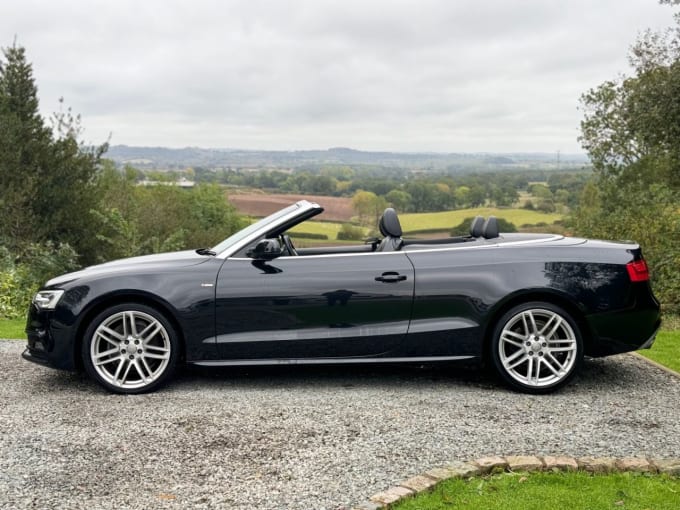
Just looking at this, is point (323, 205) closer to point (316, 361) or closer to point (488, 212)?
point (316, 361)

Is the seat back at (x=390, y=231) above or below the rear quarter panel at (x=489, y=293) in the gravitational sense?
above

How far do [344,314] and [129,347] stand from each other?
68.9 inches

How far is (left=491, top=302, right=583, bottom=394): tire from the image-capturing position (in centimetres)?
567

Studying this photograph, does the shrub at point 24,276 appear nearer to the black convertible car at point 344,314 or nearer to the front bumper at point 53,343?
the front bumper at point 53,343

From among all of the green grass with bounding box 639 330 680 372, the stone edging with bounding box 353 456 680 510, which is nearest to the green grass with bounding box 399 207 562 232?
the green grass with bounding box 639 330 680 372

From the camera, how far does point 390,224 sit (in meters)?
6.09

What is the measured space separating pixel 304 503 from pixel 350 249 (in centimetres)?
307

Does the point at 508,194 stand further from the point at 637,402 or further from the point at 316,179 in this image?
the point at 637,402

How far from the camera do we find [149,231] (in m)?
50.2

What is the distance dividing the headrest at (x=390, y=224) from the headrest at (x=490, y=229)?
0.81 m

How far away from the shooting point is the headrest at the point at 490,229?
6.24 meters

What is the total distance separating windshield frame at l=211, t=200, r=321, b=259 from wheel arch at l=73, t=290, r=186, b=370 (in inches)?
24.2

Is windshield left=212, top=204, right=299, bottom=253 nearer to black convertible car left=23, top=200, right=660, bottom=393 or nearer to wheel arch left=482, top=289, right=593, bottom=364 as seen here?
black convertible car left=23, top=200, right=660, bottom=393

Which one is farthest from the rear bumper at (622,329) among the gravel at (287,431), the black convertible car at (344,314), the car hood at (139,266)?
the car hood at (139,266)
